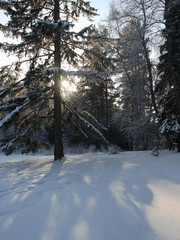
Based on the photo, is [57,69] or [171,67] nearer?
[57,69]

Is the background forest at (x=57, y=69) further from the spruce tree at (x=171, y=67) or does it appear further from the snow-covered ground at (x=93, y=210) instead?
the snow-covered ground at (x=93, y=210)

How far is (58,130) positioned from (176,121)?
6247 mm

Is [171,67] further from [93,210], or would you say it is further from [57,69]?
[93,210]

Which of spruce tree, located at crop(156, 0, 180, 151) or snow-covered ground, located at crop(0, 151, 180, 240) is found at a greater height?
spruce tree, located at crop(156, 0, 180, 151)

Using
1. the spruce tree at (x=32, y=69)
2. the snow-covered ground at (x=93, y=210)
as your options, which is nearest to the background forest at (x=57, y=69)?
the spruce tree at (x=32, y=69)

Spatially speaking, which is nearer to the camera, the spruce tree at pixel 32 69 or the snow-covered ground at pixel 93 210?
the snow-covered ground at pixel 93 210

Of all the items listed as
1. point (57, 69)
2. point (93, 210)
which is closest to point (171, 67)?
point (57, 69)

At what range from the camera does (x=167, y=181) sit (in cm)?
346

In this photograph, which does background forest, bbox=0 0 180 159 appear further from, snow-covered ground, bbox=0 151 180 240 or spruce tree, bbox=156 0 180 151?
snow-covered ground, bbox=0 151 180 240

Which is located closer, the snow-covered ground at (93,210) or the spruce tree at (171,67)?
the snow-covered ground at (93,210)

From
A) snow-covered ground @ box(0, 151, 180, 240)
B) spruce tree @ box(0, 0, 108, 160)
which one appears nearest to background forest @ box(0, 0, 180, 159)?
spruce tree @ box(0, 0, 108, 160)

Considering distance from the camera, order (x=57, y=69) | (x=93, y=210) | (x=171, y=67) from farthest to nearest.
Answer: (x=171, y=67) → (x=57, y=69) → (x=93, y=210)

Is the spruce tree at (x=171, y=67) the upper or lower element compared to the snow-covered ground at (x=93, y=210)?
upper

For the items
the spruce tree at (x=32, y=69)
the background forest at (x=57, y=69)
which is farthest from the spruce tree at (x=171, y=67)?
the spruce tree at (x=32, y=69)
